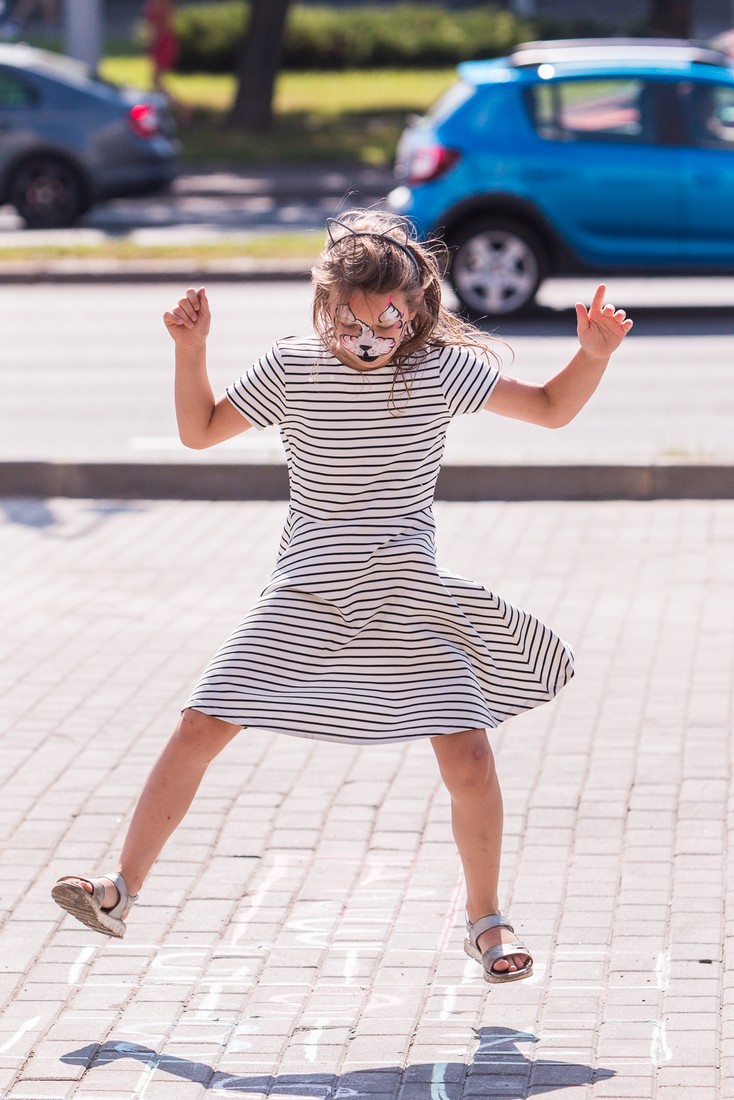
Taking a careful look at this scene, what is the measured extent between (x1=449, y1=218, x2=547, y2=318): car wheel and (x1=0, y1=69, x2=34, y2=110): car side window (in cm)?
719

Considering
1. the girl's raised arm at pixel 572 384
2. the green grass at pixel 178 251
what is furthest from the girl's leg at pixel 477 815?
the green grass at pixel 178 251

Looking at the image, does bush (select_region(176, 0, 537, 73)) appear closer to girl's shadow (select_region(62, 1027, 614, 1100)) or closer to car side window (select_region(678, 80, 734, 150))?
car side window (select_region(678, 80, 734, 150))

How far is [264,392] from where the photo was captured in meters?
3.55

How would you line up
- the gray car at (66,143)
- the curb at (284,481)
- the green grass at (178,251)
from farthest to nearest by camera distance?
the gray car at (66,143) < the green grass at (178,251) < the curb at (284,481)

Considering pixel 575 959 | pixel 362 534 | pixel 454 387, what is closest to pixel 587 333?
pixel 454 387

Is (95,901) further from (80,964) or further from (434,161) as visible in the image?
(434,161)

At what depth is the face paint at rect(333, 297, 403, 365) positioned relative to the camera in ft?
11.4

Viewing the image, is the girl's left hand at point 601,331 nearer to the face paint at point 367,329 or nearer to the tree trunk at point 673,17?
the face paint at point 367,329

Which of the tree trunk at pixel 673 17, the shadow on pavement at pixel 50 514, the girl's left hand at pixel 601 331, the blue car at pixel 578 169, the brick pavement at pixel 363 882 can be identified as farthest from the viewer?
the tree trunk at pixel 673 17

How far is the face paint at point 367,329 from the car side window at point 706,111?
406 inches

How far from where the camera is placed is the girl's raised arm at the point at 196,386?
3.58 meters

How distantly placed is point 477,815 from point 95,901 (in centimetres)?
74

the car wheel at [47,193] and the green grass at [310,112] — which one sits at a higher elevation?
the car wheel at [47,193]

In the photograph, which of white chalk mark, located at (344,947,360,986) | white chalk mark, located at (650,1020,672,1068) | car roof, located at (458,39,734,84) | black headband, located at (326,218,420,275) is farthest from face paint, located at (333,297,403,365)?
car roof, located at (458,39,734,84)
